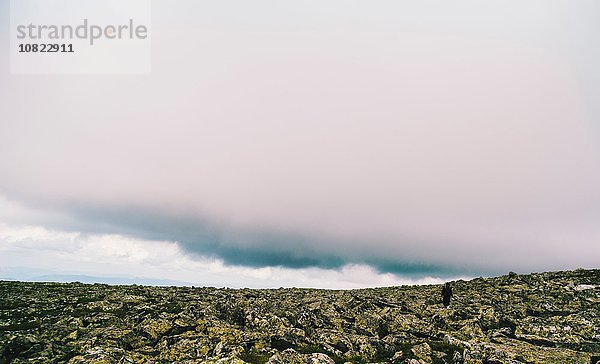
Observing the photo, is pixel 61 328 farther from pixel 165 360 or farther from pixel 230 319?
pixel 230 319

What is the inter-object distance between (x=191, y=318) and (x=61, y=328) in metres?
12.6

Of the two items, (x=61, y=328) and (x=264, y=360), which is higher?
(x=61, y=328)

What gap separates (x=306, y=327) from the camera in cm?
3878

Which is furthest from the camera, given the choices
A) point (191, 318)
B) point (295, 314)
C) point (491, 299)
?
point (491, 299)

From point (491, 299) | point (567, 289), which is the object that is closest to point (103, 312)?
point (491, 299)

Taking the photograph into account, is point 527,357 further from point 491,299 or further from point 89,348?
point 89,348

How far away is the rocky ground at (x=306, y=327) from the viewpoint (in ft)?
98.2

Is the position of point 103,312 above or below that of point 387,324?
above

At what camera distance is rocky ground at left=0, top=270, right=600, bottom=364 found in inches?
1178

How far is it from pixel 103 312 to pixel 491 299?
175 ft

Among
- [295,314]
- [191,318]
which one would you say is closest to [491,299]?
[295,314]

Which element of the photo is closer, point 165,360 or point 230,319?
point 165,360

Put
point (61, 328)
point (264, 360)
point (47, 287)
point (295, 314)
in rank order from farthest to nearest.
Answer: point (47, 287) → point (295, 314) → point (61, 328) → point (264, 360)

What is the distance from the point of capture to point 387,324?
134 feet
